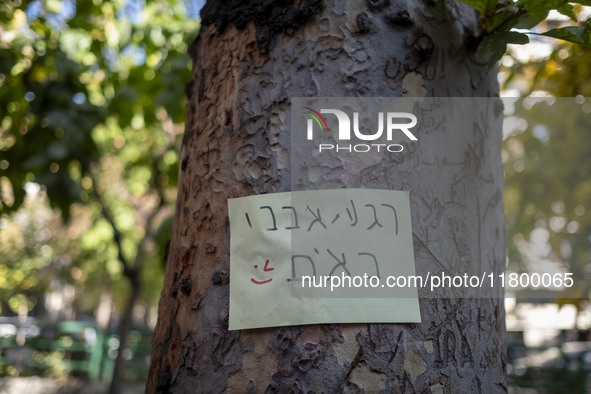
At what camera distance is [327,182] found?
109 cm

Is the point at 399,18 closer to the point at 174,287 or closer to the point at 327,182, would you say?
the point at 327,182

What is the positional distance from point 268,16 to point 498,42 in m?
0.55

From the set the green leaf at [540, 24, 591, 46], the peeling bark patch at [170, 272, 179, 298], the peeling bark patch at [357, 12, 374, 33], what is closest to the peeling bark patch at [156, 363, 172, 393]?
the peeling bark patch at [170, 272, 179, 298]

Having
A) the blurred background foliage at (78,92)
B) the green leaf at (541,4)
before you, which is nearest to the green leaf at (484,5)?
the green leaf at (541,4)

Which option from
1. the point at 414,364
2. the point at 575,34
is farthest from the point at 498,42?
the point at 414,364

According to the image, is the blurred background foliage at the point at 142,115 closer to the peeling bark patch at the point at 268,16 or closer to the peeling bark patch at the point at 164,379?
the peeling bark patch at the point at 268,16

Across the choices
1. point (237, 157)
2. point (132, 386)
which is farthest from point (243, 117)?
point (132, 386)

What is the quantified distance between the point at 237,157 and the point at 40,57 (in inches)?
115

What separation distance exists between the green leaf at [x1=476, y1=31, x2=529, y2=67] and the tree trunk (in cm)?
6

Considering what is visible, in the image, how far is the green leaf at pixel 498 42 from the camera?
45.6 inches

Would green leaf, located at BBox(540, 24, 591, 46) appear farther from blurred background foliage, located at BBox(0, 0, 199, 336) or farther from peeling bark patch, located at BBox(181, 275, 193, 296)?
blurred background foliage, located at BBox(0, 0, 199, 336)

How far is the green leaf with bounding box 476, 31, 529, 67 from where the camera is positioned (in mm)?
1158

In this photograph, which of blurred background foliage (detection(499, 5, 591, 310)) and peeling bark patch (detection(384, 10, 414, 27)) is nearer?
peeling bark patch (detection(384, 10, 414, 27))

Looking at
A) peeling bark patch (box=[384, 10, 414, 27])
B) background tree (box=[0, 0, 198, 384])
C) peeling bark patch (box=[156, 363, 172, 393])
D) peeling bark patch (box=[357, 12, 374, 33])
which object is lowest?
peeling bark patch (box=[156, 363, 172, 393])
